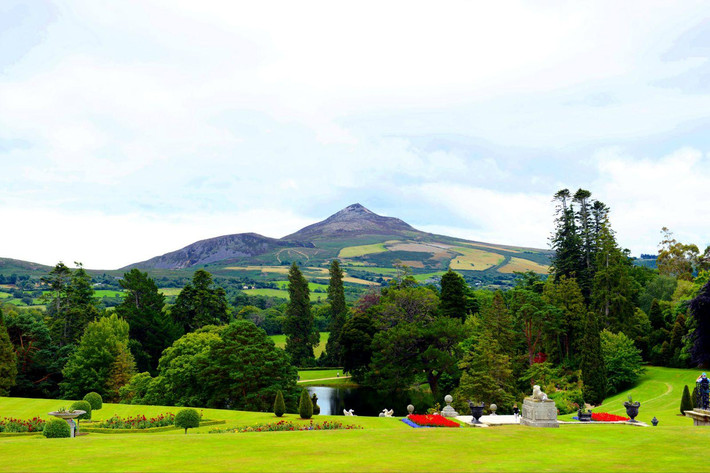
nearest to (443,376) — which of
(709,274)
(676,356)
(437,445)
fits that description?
(676,356)

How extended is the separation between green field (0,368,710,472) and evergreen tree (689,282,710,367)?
29.9 meters

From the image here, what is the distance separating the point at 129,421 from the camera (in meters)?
38.1

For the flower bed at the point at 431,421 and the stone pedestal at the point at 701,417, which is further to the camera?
the flower bed at the point at 431,421

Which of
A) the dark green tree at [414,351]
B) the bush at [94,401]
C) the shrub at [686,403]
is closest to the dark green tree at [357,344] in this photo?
the dark green tree at [414,351]

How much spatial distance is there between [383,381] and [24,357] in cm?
4849

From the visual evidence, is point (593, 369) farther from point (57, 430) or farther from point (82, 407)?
point (57, 430)

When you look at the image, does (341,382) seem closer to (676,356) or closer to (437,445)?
(676,356)

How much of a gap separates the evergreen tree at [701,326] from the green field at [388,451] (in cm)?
2995

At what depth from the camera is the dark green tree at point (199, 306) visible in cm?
8256

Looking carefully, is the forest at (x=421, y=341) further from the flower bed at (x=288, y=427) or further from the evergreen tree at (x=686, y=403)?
the flower bed at (x=288, y=427)

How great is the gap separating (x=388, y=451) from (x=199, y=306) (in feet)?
220

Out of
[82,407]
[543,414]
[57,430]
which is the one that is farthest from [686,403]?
[82,407]

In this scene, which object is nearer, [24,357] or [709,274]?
[709,274]

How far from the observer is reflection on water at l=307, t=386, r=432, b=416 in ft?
212
